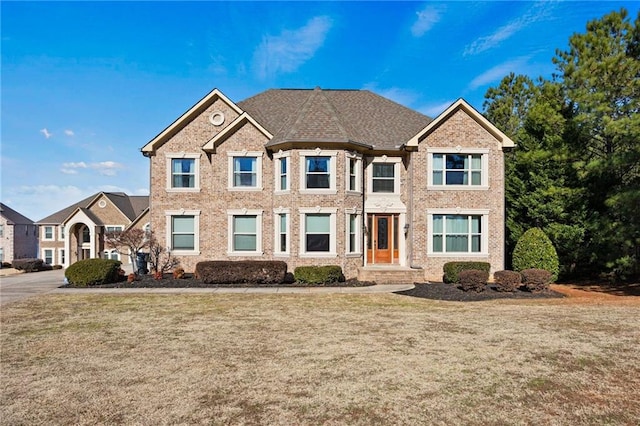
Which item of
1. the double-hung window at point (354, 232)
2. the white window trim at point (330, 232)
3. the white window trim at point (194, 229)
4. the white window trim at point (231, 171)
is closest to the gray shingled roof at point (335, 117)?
the white window trim at point (231, 171)

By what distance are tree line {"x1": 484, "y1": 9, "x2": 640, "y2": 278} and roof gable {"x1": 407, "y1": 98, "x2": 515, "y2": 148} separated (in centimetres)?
137

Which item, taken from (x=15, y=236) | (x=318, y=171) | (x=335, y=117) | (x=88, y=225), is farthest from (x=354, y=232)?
(x=15, y=236)

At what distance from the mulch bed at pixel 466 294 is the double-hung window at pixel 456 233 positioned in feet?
11.8

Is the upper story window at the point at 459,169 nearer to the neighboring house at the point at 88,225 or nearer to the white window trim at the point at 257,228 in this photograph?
the white window trim at the point at 257,228

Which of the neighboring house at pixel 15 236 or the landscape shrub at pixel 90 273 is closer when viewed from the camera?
the landscape shrub at pixel 90 273

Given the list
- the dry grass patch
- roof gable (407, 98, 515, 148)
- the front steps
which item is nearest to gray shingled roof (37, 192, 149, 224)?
the front steps

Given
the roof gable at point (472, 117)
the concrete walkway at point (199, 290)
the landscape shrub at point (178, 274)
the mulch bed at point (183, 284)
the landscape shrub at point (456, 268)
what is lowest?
the concrete walkway at point (199, 290)

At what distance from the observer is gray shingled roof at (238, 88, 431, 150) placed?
1875 cm

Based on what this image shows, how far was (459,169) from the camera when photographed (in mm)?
19219

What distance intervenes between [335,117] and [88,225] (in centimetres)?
2802

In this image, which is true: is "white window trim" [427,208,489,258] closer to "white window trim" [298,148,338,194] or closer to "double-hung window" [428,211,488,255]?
"double-hung window" [428,211,488,255]

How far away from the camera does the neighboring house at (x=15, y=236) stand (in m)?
46.0

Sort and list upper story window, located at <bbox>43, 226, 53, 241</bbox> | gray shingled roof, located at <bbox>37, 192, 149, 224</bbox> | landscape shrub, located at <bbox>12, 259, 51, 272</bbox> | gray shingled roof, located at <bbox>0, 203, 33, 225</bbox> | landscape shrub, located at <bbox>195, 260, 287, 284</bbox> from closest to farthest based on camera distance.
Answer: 1. landscape shrub, located at <bbox>195, 260, 287, 284</bbox>
2. landscape shrub, located at <bbox>12, 259, 51, 272</bbox>
3. gray shingled roof, located at <bbox>37, 192, 149, 224</bbox>
4. upper story window, located at <bbox>43, 226, 53, 241</bbox>
5. gray shingled roof, located at <bbox>0, 203, 33, 225</bbox>

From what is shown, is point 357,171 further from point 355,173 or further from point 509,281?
point 509,281
